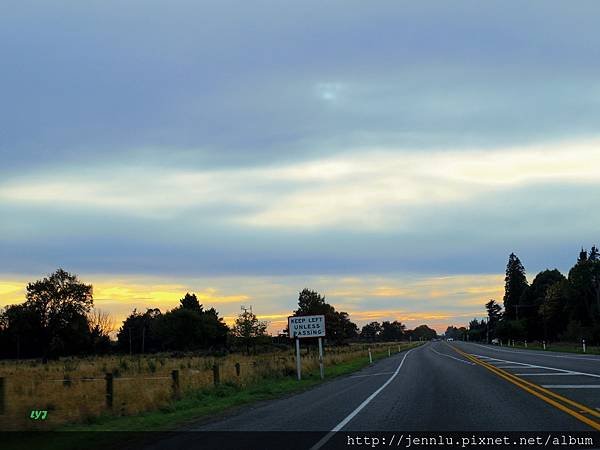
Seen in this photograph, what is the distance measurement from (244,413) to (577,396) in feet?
27.0

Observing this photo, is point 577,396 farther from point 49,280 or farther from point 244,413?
point 49,280

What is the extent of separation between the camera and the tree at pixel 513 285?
17512 centimetres

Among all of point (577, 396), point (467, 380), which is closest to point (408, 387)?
point (467, 380)

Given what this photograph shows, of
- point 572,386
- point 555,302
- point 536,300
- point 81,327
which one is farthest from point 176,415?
point 536,300

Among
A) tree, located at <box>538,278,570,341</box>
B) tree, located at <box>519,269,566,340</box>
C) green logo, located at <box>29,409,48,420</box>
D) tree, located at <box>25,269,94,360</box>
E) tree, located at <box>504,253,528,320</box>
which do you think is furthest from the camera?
tree, located at <box>504,253,528,320</box>

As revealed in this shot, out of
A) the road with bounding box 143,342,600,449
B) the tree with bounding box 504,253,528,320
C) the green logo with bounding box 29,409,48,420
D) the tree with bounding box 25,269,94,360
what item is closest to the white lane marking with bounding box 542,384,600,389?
the road with bounding box 143,342,600,449

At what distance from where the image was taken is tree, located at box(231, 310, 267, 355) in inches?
2729

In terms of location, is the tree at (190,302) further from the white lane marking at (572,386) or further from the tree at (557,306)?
the white lane marking at (572,386)

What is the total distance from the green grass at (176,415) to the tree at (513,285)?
525 ft

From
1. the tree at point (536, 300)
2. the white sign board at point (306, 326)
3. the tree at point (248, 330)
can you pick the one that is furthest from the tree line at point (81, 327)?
the tree at point (536, 300)

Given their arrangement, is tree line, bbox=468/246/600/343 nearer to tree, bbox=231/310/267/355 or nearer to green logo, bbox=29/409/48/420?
tree, bbox=231/310/267/355

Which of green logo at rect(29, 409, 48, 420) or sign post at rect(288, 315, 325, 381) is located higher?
→ sign post at rect(288, 315, 325, 381)

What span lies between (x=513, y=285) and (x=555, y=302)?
47.3 m

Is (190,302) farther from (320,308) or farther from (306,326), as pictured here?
(306,326)
